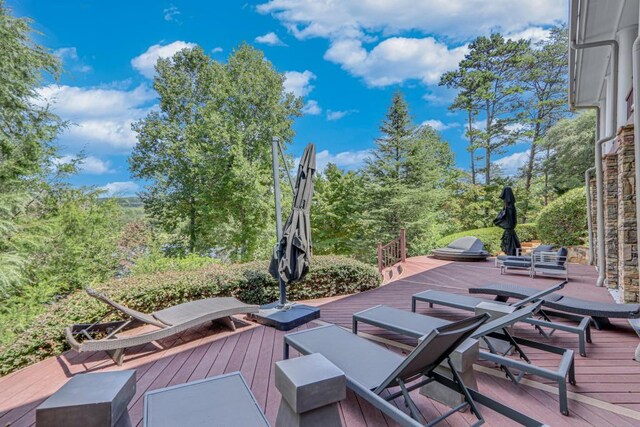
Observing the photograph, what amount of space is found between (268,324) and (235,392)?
2085mm

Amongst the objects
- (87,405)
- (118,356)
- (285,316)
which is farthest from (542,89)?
(87,405)

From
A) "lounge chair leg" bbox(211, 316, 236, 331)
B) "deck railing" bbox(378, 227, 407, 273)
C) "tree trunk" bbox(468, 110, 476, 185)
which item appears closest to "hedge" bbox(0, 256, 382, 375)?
"lounge chair leg" bbox(211, 316, 236, 331)

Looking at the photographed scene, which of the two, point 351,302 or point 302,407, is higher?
point 302,407

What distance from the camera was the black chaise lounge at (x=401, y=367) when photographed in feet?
5.47

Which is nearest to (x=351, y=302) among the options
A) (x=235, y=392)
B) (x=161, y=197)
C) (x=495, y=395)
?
(x=495, y=395)

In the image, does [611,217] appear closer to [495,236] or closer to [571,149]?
[495,236]

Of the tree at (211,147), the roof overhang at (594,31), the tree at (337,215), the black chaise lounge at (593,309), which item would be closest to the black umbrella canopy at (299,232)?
the black chaise lounge at (593,309)

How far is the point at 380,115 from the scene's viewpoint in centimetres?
1458

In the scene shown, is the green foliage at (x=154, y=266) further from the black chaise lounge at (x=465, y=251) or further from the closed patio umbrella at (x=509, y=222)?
the closed patio umbrella at (x=509, y=222)

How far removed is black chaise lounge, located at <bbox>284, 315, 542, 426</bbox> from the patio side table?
2.16 feet

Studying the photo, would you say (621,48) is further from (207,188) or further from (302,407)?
(207,188)

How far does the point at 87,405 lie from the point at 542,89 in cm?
2170

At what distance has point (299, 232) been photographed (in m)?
3.90

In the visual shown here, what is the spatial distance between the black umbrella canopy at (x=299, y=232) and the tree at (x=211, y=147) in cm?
1018
